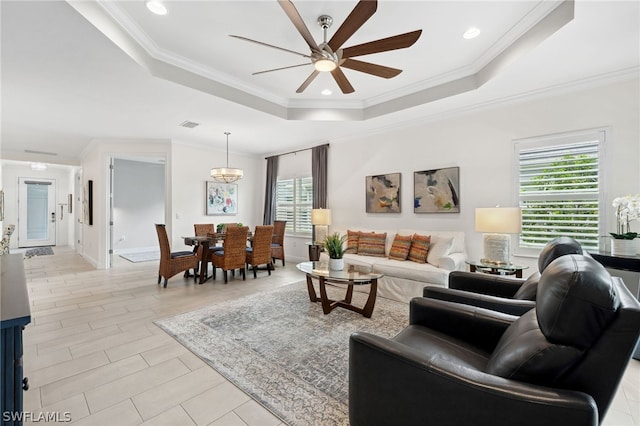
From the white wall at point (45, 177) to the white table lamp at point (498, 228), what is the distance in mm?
11523

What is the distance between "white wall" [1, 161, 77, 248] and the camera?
347 inches

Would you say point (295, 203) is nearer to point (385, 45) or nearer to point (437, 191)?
point (437, 191)

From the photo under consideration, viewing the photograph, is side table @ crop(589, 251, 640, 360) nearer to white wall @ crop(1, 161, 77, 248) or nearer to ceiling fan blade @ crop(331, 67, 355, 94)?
ceiling fan blade @ crop(331, 67, 355, 94)

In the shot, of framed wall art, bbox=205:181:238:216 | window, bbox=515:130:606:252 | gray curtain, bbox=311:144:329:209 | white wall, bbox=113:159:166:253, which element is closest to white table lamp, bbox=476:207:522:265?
window, bbox=515:130:606:252

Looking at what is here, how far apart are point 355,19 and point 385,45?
383 millimetres

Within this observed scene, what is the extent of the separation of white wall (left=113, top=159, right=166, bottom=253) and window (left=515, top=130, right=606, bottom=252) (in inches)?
381

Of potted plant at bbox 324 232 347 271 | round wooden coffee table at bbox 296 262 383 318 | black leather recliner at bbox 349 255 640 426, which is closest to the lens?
black leather recliner at bbox 349 255 640 426

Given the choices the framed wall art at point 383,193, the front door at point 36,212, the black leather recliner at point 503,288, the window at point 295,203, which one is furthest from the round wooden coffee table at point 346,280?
the front door at point 36,212

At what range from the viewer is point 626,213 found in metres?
2.75

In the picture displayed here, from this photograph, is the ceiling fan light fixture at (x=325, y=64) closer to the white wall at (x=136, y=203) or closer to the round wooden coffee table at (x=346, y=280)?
the round wooden coffee table at (x=346, y=280)

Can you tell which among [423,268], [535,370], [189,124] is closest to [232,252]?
[189,124]

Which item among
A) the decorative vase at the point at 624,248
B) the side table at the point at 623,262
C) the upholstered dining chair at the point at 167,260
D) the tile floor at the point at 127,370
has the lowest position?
the tile floor at the point at 127,370

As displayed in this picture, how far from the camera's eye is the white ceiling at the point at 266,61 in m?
2.42

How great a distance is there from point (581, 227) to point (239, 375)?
4.12 meters
